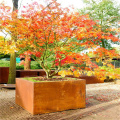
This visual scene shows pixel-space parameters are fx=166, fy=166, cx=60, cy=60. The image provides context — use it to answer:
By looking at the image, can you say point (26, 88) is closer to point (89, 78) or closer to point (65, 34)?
point (65, 34)

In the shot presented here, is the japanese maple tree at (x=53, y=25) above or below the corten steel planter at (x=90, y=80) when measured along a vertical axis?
above

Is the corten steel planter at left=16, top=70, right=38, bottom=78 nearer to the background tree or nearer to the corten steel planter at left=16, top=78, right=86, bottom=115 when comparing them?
the corten steel planter at left=16, top=78, right=86, bottom=115

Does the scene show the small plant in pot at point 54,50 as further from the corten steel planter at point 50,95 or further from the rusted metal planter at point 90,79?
the rusted metal planter at point 90,79

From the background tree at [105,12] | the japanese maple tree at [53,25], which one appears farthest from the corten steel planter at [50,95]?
the background tree at [105,12]

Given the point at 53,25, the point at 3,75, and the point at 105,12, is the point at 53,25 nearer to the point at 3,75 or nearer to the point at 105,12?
the point at 3,75

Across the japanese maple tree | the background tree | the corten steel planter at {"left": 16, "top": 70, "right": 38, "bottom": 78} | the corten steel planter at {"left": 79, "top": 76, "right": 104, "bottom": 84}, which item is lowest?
the corten steel planter at {"left": 79, "top": 76, "right": 104, "bottom": 84}

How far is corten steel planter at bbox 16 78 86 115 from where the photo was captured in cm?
427

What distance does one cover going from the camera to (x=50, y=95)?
4.42 m

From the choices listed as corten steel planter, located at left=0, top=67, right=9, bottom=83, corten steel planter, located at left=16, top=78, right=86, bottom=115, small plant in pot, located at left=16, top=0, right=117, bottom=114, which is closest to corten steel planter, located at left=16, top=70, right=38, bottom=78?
corten steel planter, located at left=0, top=67, right=9, bottom=83

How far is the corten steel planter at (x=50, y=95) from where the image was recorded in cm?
427

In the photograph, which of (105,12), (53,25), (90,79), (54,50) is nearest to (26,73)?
(90,79)

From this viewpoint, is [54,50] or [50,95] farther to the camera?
[54,50]

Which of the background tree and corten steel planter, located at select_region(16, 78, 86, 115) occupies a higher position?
the background tree

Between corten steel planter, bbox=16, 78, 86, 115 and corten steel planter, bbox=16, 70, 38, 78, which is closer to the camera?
corten steel planter, bbox=16, 78, 86, 115
